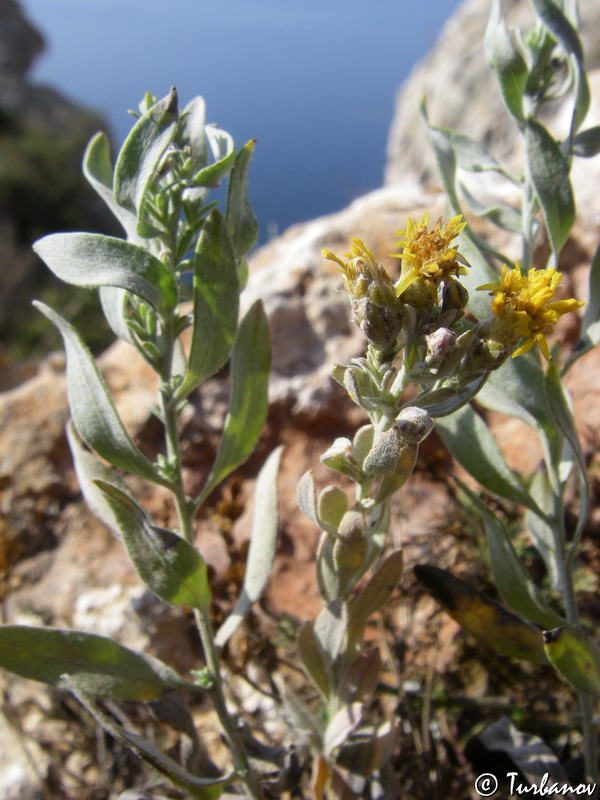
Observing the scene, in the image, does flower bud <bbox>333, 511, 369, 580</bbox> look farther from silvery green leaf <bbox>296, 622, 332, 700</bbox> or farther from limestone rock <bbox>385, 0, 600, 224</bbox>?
limestone rock <bbox>385, 0, 600, 224</bbox>

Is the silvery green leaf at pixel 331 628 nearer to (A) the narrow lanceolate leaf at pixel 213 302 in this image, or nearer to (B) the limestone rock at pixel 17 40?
(A) the narrow lanceolate leaf at pixel 213 302

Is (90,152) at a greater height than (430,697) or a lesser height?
greater

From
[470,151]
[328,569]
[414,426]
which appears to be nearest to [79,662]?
[328,569]

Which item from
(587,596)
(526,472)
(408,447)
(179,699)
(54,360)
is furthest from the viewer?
(54,360)

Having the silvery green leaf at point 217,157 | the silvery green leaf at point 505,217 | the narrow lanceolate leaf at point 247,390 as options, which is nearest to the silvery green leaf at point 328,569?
the narrow lanceolate leaf at point 247,390

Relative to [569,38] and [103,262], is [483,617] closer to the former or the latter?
[103,262]

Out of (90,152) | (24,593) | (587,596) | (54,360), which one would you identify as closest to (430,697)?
(587,596)

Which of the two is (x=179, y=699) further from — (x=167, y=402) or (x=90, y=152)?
(x=90, y=152)

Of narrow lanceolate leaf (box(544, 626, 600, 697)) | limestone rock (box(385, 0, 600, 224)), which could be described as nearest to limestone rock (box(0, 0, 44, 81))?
limestone rock (box(385, 0, 600, 224))
